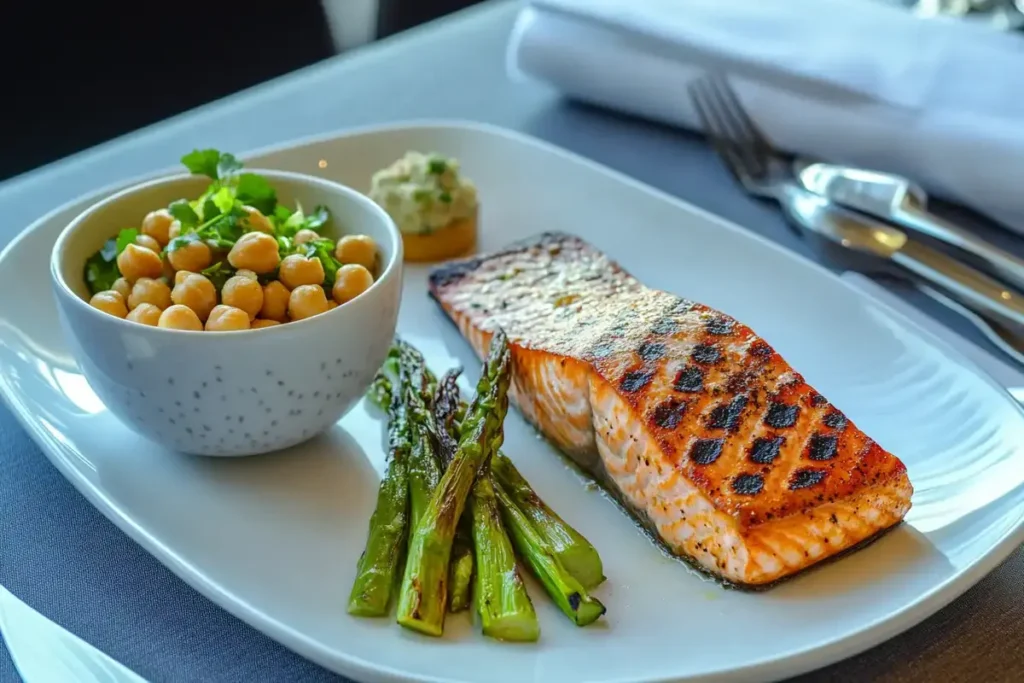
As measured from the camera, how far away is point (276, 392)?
1.93m

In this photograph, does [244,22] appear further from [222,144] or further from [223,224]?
[223,224]

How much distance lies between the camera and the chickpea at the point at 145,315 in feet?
6.14

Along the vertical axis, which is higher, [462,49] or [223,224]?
[223,224]

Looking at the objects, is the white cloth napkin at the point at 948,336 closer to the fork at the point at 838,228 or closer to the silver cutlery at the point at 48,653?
the fork at the point at 838,228

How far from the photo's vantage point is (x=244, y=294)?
192cm

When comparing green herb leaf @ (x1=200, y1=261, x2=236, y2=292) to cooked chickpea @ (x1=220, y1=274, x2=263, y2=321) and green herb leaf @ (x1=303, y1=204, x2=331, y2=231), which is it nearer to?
cooked chickpea @ (x1=220, y1=274, x2=263, y2=321)

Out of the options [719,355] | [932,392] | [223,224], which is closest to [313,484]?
[223,224]

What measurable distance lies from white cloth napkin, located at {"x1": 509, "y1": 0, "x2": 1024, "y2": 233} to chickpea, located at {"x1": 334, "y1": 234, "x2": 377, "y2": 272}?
1.65m

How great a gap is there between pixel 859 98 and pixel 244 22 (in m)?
2.44

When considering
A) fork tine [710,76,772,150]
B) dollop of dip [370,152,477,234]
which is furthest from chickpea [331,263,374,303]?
fork tine [710,76,772,150]

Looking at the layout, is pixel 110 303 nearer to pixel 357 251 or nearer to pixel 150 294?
pixel 150 294

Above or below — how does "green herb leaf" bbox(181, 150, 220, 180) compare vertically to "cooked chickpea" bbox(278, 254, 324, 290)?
above

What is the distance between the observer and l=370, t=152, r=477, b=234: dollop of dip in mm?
2762

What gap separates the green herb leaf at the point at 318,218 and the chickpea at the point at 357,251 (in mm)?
121
